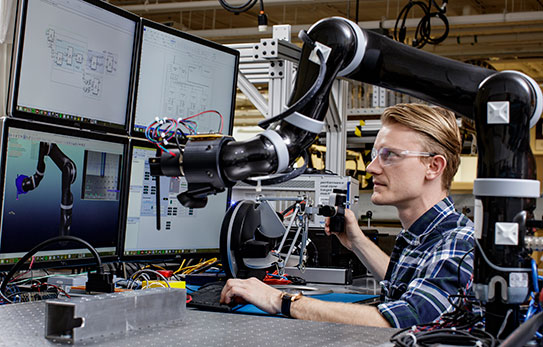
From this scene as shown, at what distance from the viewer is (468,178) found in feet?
24.8

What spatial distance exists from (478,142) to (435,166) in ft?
2.70

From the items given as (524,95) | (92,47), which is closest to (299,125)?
(524,95)

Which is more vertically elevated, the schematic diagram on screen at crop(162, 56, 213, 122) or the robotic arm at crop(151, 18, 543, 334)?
the schematic diagram on screen at crop(162, 56, 213, 122)

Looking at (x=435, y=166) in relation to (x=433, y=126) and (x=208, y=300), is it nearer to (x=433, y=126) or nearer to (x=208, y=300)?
(x=433, y=126)

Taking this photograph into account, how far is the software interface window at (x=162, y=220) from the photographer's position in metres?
1.89

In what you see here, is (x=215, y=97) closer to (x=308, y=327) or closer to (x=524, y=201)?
(x=308, y=327)

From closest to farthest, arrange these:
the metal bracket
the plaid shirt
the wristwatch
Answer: the plaid shirt
the wristwatch
the metal bracket

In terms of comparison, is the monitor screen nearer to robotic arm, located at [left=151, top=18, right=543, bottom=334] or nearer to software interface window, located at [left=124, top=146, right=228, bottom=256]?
software interface window, located at [left=124, top=146, right=228, bottom=256]

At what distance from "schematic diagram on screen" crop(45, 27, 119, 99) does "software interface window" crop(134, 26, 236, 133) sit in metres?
0.14

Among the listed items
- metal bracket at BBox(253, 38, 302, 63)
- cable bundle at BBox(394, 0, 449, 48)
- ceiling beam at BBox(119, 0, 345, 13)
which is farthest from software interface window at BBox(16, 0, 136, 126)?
ceiling beam at BBox(119, 0, 345, 13)

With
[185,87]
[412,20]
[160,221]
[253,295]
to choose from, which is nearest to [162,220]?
[160,221]

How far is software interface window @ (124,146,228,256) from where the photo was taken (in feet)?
6.21

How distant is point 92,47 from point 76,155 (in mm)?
309

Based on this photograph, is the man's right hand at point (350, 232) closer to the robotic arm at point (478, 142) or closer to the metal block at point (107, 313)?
the metal block at point (107, 313)
